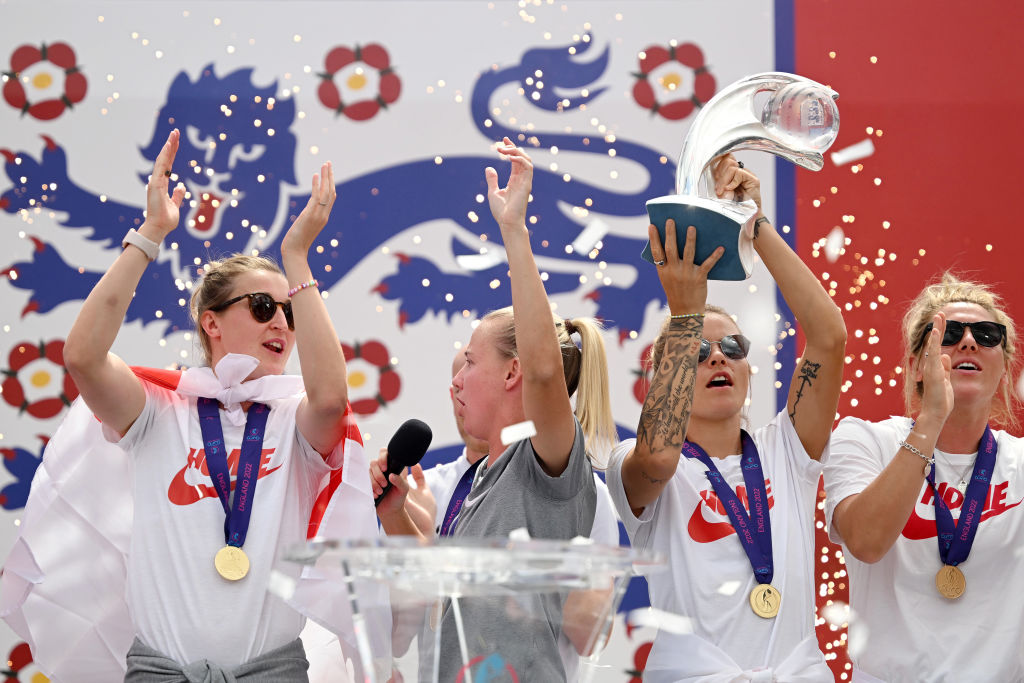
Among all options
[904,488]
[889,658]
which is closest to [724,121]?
[904,488]

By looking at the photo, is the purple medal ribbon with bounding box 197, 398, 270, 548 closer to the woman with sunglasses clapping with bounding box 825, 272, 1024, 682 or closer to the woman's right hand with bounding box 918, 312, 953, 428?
the woman with sunglasses clapping with bounding box 825, 272, 1024, 682

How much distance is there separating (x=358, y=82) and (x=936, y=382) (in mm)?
2214

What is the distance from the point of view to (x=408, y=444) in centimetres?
235

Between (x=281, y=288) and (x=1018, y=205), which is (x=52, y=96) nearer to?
(x=281, y=288)

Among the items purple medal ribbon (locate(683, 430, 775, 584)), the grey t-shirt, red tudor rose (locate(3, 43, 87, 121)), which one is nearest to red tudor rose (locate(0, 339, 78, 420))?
red tudor rose (locate(3, 43, 87, 121))

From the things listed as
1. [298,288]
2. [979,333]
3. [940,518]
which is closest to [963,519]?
[940,518]

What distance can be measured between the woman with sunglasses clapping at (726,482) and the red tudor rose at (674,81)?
1253 mm

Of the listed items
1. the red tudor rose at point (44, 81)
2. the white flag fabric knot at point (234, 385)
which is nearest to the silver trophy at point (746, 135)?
the white flag fabric knot at point (234, 385)

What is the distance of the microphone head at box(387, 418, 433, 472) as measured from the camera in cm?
234

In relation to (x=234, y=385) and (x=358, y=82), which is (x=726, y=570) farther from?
(x=358, y=82)

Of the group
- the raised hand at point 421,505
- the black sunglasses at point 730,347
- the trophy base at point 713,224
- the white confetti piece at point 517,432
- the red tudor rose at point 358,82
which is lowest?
the raised hand at point 421,505

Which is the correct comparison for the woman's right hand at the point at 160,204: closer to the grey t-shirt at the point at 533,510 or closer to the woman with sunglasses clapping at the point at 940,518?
the grey t-shirt at the point at 533,510

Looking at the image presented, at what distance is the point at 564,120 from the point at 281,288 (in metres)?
1.47

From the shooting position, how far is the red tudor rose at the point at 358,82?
3.82m
